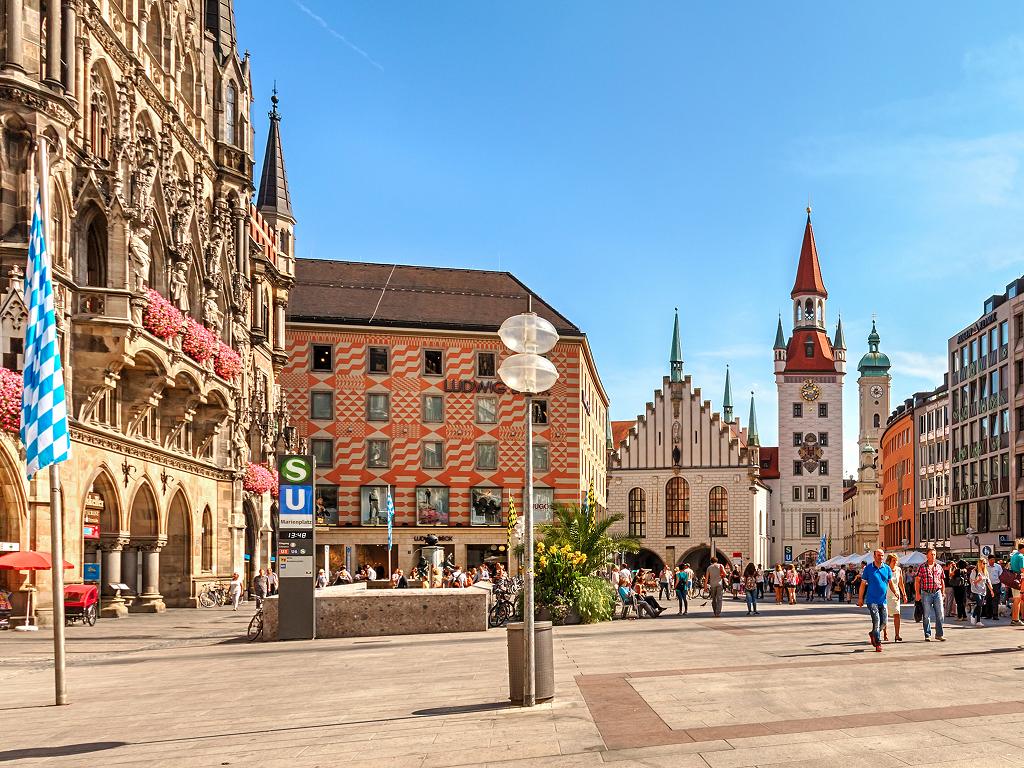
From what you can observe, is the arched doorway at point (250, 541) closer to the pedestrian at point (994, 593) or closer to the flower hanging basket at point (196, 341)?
the flower hanging basket at point (196, 341)

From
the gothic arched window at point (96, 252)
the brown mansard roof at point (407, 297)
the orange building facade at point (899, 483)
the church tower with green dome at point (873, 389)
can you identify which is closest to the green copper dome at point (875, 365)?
the church tower with green dome at point (873, 389)

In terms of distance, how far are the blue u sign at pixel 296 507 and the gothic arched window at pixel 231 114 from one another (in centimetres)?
2250

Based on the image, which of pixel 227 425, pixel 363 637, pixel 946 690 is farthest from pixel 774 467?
pixel 946 690

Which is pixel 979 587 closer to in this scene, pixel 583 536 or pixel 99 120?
pixel 583 536

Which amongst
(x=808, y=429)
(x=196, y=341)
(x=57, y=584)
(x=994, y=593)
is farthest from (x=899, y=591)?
(x=808, y=429)

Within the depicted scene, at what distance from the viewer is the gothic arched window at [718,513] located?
3789 inches

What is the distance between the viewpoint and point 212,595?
38.8 m

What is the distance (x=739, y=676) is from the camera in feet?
46.9

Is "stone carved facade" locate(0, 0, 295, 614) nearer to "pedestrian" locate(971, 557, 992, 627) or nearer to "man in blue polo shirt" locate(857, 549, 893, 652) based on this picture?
"man in blue polo shirt" locate(857, 549, 893, 652)

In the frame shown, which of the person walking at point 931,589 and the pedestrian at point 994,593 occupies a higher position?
the person walking at point 931,589

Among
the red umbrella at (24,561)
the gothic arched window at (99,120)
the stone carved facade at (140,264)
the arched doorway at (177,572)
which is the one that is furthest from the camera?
the arched doorway at (177,572)

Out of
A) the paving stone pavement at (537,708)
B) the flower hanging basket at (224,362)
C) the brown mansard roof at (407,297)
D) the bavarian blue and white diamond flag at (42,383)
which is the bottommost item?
the paving stone pavement at (537,708)

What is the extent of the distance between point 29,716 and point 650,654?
31.4 ft

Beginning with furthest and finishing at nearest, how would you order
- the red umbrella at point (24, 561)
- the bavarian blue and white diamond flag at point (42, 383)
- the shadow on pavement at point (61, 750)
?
the red umbrella at point (24, 561), the bavarian blue and white diamond flag at point (42, 383), the shadow on pavement at point (61, 750)
